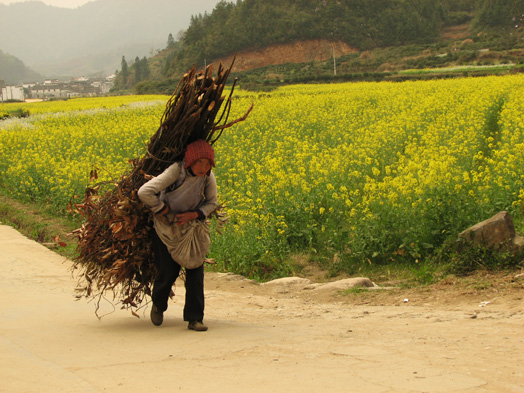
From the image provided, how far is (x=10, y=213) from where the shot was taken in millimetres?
13273

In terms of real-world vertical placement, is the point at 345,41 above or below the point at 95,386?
above

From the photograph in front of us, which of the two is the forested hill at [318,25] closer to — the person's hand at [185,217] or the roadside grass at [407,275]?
the roadside grass at [407,275]

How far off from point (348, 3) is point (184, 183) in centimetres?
8846

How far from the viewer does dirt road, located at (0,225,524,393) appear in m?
3.77

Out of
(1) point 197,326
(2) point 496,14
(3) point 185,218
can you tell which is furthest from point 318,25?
(1) point 197,326

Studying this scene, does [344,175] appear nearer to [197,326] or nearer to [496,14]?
[197,326]

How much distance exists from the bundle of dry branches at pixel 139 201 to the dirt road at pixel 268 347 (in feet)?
1.66

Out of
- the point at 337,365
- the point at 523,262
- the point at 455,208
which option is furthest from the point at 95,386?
the point at 455,208

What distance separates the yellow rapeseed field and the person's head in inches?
140

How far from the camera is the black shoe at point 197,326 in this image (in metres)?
5.34

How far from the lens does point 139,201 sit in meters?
5.64

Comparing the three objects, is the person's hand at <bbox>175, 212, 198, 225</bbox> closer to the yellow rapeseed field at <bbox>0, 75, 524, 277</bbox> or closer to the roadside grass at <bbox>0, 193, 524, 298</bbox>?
the roadside grass at <bbox>0, 193, 524, 298</bbox>

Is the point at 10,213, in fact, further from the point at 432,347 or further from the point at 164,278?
the point at 432,347

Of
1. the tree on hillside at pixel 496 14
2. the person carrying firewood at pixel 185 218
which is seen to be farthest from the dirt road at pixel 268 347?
the tree on hillside at pixel 496 14
